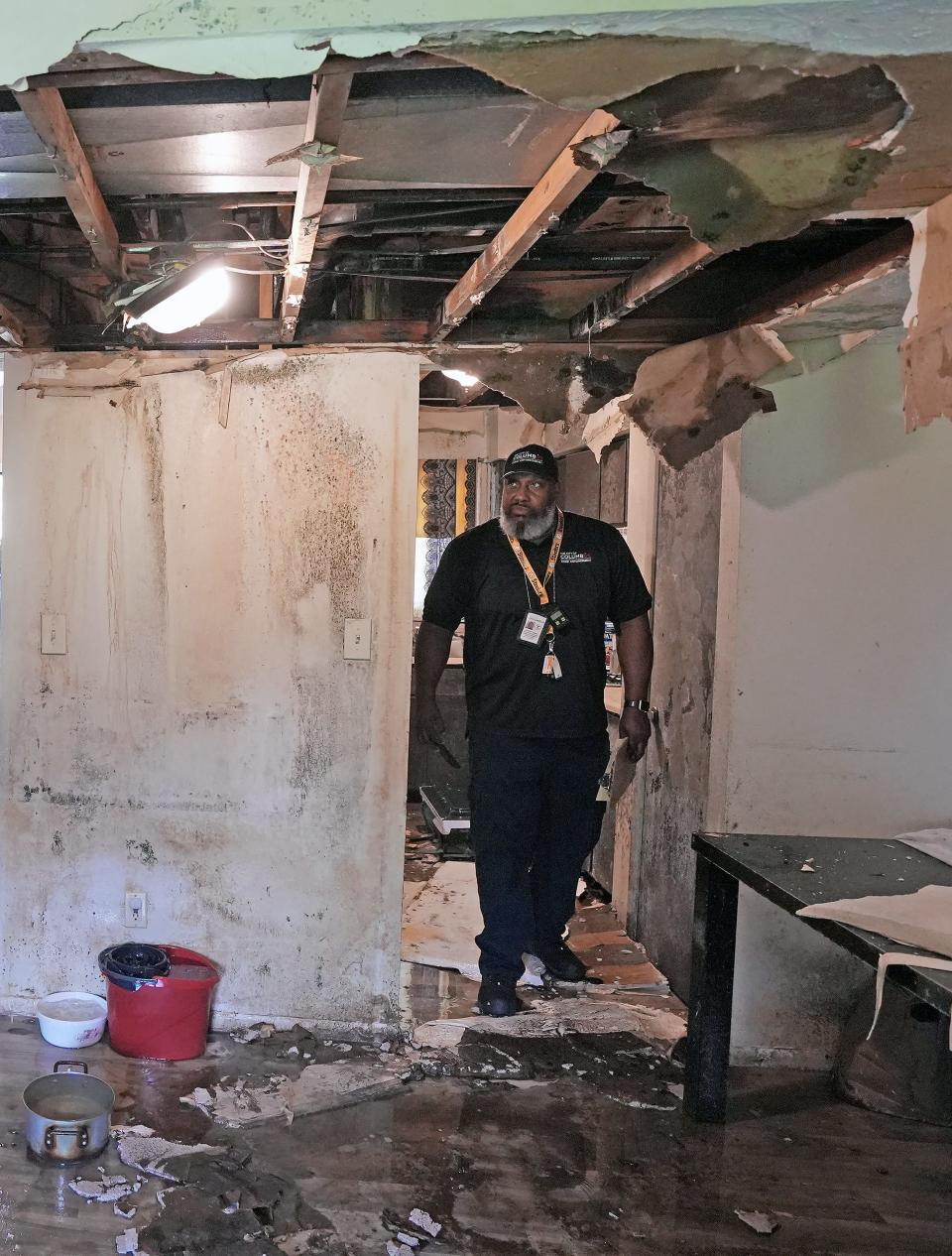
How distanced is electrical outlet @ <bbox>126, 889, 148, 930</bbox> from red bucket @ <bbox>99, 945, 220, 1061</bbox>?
195mm

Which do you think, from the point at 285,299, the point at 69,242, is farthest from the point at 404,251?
the point at 69,242

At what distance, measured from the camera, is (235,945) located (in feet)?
9.82

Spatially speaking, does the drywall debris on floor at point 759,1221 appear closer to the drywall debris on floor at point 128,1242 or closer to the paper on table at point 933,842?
the paper on table at point 933,842

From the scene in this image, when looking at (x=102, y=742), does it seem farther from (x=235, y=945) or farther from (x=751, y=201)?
(x=751, y=201)

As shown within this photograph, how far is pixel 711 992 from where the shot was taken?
8.20 feet

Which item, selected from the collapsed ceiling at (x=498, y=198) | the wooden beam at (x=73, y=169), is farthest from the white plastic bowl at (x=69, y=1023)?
the wooden beam at (x=73, y=169)

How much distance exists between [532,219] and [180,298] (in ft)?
3.02

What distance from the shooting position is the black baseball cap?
311 centimetres

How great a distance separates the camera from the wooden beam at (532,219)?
1538 mm

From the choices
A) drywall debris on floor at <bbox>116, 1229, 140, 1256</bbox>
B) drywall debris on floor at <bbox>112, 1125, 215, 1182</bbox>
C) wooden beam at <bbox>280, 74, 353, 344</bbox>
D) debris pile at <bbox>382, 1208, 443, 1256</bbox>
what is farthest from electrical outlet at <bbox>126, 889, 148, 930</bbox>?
wooden beam at <bbox>280, 74, 353, 344</bbox>

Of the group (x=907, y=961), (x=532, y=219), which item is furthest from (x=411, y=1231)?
(x=532, y=219)

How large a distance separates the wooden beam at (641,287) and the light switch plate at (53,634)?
1738 millimetres

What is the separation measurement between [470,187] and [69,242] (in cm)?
122

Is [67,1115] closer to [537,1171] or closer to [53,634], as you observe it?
[537,1171]
